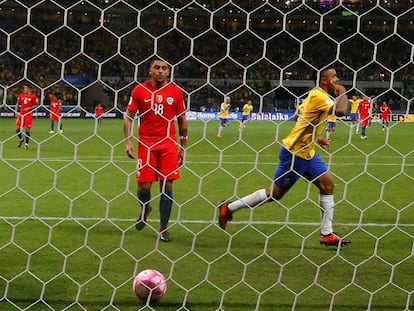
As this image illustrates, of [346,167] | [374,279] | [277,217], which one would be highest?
[374,279]

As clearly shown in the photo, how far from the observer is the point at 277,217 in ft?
→ 24.1

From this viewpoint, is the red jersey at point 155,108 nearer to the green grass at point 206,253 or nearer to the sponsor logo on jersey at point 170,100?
the sponsor logo on jersey at point 170,100

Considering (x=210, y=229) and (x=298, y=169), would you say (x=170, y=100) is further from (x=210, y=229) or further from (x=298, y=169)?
(x=210, y=229)

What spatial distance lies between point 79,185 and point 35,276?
508 cm

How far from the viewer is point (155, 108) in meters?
6.07

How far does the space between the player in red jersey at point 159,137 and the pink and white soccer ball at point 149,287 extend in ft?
5.55

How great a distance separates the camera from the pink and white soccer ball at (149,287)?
421 centimetres

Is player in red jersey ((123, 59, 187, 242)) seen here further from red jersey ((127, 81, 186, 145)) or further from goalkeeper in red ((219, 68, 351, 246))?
goalkeeper in red ((219, 68, 351, 246))

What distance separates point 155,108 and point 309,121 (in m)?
1.36

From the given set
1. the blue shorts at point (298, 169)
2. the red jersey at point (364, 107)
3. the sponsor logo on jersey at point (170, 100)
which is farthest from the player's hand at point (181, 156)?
the red jersey at point (364, 107)

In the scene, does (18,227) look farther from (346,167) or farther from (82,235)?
(346,167)

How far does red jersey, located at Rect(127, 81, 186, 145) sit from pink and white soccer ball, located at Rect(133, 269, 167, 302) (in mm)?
1881

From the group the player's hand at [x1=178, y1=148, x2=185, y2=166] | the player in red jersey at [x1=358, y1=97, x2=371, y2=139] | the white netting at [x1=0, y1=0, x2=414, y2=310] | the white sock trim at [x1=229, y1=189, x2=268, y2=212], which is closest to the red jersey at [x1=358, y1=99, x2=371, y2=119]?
the player in red jersey at [x1=358, y1=97, x2=371, y2=139]

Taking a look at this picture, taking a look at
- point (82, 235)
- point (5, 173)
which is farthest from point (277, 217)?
point (5, 173)
